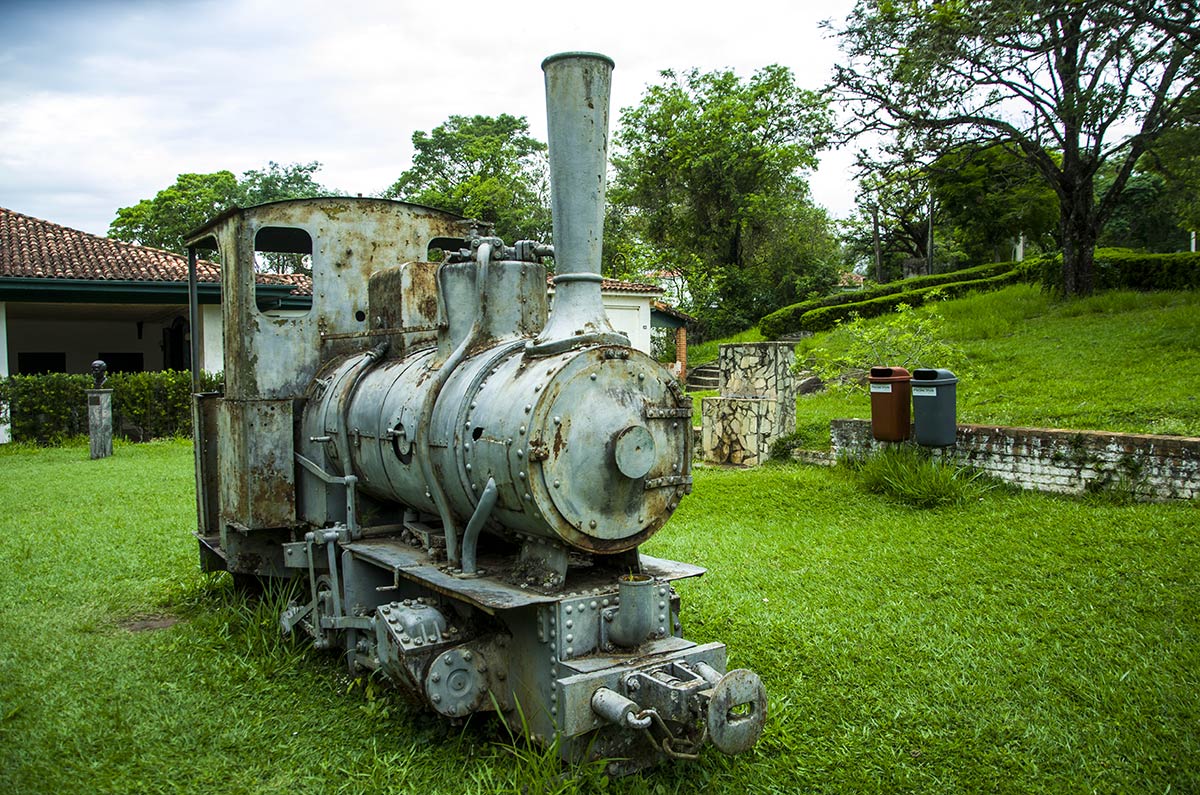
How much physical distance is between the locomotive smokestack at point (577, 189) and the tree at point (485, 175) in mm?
27119

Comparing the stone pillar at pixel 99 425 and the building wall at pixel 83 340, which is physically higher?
the building wall at pixel 83 340

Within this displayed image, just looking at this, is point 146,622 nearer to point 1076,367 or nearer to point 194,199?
point 1076,367

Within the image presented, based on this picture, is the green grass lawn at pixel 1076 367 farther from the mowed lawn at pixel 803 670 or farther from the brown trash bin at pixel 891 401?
the mowed lawn at pixel 803 670

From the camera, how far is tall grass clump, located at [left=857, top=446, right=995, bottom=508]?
736cm

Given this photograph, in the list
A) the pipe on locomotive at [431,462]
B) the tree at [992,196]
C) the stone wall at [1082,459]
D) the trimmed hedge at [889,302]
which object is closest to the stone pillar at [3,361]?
the pipe on locomotive at [431,462]

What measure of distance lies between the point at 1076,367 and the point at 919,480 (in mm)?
4317

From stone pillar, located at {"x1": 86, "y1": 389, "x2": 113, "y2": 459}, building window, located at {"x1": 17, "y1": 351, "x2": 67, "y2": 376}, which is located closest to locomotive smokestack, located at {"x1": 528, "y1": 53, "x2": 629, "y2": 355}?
stone pillar, located at {"x1": 86, "y1": 389, "x2": 113, "y2": 459}

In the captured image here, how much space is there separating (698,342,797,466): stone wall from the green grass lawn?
49cm

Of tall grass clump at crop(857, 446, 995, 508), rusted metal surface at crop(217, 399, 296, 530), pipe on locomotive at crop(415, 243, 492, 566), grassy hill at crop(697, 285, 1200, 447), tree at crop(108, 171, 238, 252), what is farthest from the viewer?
tree at crop(108, 171, 238, 252)

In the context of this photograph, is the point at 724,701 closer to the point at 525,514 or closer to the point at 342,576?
the point at 525,514

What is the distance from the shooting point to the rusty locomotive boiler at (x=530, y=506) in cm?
341

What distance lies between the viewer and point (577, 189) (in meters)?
3.73

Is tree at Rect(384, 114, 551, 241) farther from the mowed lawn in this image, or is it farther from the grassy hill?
the mowed lawn

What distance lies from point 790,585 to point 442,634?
2.91m
